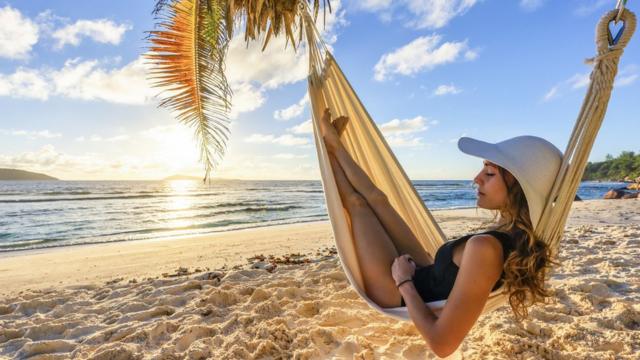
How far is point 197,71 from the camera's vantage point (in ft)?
9.09

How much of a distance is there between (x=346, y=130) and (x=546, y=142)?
111 cm

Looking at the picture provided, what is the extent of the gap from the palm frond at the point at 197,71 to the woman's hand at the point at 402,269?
197cm

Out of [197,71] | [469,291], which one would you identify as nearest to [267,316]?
[469,291]

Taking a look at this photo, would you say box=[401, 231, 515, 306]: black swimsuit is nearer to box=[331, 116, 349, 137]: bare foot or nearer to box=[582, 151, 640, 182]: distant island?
box=[331, 116, 349, 137]: bare foot

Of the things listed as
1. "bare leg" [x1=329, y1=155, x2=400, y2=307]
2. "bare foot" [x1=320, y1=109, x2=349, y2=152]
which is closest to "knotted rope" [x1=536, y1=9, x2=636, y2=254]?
"bare leg" [x1=329, y1=155, x2=400, y2=307]

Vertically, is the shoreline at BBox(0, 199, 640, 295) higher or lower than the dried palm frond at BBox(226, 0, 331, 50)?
lower

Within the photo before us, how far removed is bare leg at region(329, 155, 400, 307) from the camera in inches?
50.0

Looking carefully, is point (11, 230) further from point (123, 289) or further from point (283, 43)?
point (283, 43)

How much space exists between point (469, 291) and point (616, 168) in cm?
4818

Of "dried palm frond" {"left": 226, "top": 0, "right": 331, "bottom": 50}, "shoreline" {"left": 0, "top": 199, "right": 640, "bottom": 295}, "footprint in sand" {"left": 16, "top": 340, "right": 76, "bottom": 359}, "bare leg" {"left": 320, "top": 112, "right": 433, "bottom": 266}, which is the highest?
"dried palm frond" {"left": 226, "top": 0, "right": 331, "bottom": 50}

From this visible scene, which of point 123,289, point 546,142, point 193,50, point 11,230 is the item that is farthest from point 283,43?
point 11,230

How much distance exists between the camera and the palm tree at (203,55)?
8.74 feet

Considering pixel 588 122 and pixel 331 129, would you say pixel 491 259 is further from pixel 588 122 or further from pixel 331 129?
pixel 331 129

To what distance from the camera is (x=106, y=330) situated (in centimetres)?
173
